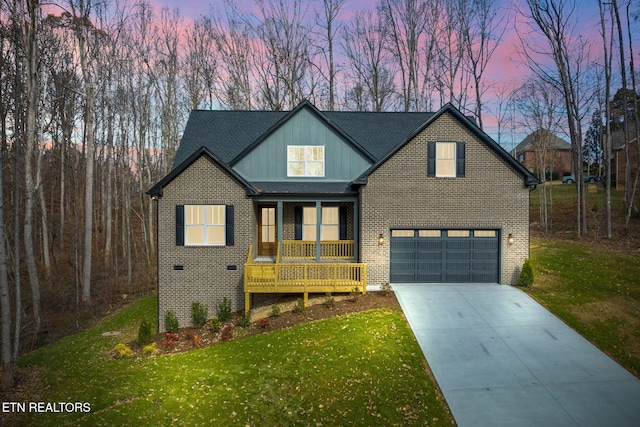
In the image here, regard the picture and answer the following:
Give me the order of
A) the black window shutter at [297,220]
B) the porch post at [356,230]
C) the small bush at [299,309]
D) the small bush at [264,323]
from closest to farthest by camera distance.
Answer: the small bush at [264,323] → the small bush at [299,309] → the porch post at [356,230] → the black window shutter at [297,220]

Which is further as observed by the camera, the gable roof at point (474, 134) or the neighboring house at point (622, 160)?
the neighboring house at point (622, 160)

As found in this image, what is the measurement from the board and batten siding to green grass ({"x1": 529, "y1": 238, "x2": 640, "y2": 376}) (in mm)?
8337

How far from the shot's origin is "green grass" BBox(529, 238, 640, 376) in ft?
32.0

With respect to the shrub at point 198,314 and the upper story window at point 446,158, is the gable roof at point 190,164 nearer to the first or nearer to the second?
the shrub at point 198,314

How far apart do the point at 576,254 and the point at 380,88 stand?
818 inches

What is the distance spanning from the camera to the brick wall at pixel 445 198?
1399 centimetres

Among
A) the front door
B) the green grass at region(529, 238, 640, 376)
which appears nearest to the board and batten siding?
the front door

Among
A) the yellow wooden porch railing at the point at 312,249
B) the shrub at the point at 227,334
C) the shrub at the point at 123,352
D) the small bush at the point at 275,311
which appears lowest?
the shrub at the point at 123,352

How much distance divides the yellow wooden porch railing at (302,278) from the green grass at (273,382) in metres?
1.90

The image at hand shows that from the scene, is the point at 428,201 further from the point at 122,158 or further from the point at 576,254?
the point at 122,158

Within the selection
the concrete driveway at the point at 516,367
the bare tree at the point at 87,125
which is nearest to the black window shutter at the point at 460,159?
the concrete driveway at the point at 516,367

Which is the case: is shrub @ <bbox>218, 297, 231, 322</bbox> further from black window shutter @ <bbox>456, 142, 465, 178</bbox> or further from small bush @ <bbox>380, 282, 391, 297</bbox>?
black window shutter @ <bbox>456, 142, 465, 178</bbox>

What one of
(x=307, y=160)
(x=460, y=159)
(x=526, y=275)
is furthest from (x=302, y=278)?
(x=526, y=275)

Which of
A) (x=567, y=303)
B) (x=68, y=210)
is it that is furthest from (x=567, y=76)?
(x=68, y=210)
